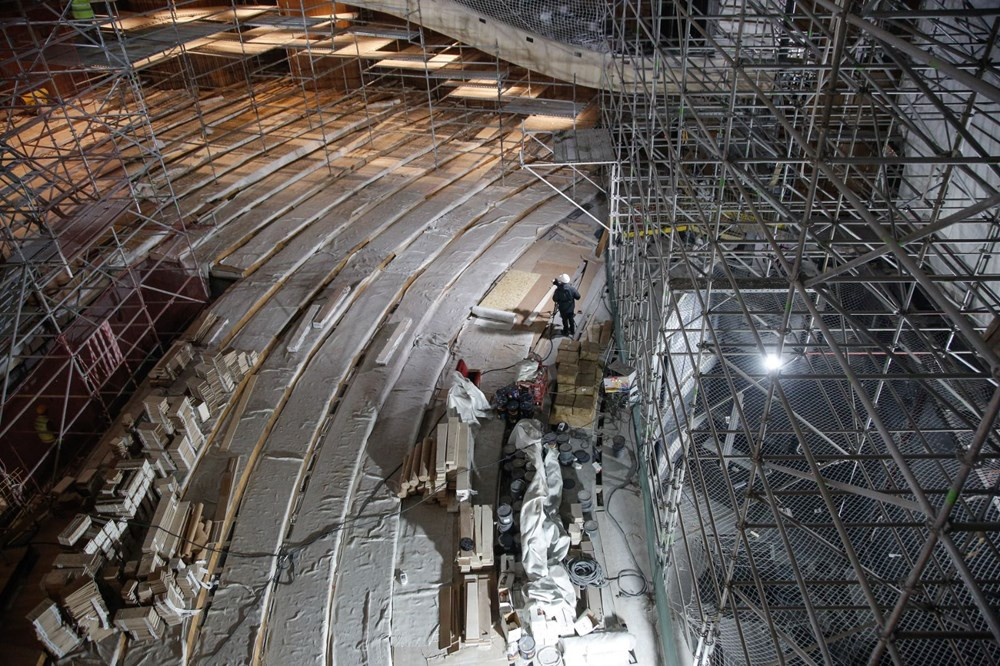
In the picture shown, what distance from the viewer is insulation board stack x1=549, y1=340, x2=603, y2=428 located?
31.4ft

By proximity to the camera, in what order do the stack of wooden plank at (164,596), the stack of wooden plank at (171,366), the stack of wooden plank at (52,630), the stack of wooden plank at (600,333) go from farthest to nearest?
the stack of wooden plank at (600,333) → the stack of wooden plank at (171,366) → the stack of wooden plank at (164,596) → the stack of wooden plank at (52,630)

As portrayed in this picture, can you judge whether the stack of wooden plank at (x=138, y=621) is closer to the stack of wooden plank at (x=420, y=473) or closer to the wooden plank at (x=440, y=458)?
the stack of wooden plank at (x=420, y=473)

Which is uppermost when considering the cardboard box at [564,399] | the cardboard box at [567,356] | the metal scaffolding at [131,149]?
the metal scaffolding at [131,149]

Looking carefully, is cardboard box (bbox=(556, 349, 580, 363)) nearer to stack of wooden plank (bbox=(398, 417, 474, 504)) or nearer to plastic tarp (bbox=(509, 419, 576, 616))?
plastic tarp (bbox=(509, 419, 576, 616))

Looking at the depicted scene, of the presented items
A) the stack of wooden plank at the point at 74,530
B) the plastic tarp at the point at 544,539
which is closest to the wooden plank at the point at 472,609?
the plastic tarp at the point at 544,539

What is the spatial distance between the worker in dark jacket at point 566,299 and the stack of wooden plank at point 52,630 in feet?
23.5

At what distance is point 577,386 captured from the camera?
973cm

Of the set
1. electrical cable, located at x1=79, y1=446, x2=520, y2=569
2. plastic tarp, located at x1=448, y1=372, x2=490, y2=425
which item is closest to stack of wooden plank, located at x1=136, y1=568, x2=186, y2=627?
electrical cable, located at x1=79, y1=446, x2=520, y2=569

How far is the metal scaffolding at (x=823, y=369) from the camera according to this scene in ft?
14.5

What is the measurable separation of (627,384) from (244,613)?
5.25m

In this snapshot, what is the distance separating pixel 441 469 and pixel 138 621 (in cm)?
338

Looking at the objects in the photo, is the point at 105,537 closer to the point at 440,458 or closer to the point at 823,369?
the point at 440,458

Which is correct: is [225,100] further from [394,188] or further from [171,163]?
[394,188]

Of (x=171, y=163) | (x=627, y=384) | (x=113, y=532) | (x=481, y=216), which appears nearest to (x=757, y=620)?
(x=627, y=384)
